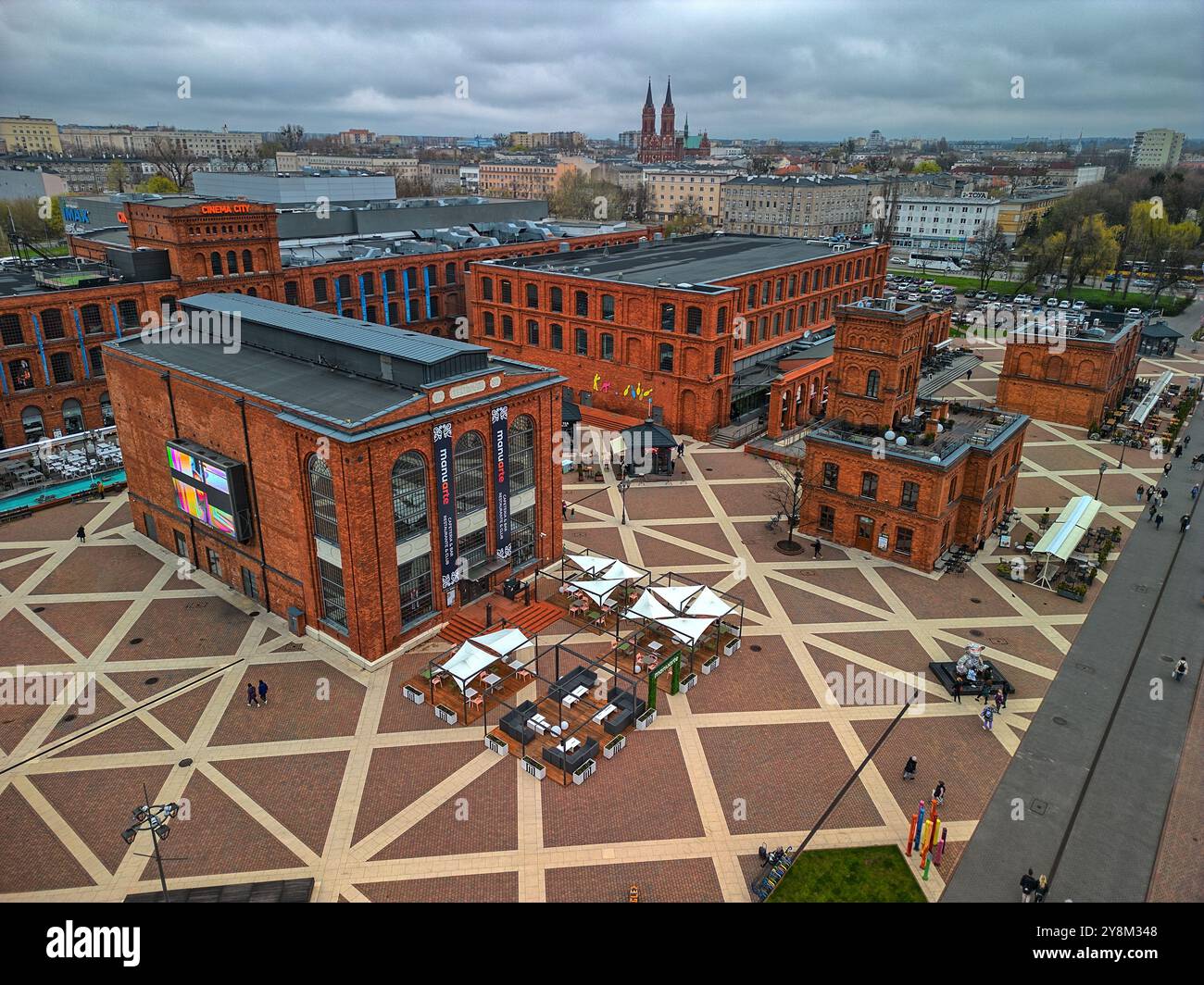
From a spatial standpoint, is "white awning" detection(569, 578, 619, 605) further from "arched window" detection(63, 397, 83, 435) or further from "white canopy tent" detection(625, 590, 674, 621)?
"arched window" detection(63, 397, 83, 435)

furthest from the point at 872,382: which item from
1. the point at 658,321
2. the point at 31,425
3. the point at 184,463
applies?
the point at 31,425

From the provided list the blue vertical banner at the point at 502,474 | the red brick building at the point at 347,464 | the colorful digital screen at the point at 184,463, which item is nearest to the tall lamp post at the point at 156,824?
the red brick building at the point at 347,464

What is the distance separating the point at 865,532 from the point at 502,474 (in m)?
20.7

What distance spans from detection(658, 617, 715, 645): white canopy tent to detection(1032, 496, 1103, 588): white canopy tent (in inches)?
772

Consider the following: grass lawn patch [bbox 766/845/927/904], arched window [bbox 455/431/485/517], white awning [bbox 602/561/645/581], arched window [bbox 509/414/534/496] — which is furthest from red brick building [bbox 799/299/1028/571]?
grass lawn patch [bbox 766/845/927/904]

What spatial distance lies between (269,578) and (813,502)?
28981mm

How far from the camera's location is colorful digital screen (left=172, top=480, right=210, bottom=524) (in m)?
36.9

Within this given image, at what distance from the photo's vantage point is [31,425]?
56.1 m

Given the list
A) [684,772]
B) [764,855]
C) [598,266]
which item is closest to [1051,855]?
[764,855]

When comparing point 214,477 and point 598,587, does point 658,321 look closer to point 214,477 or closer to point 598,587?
point 598,587

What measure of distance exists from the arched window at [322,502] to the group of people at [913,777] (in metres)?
23.3

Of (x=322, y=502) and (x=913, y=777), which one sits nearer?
(x=913, y=777)

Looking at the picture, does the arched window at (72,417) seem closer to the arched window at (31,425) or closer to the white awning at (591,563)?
the arched window at (31,425)

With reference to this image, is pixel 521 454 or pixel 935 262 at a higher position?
pixel 935 262
